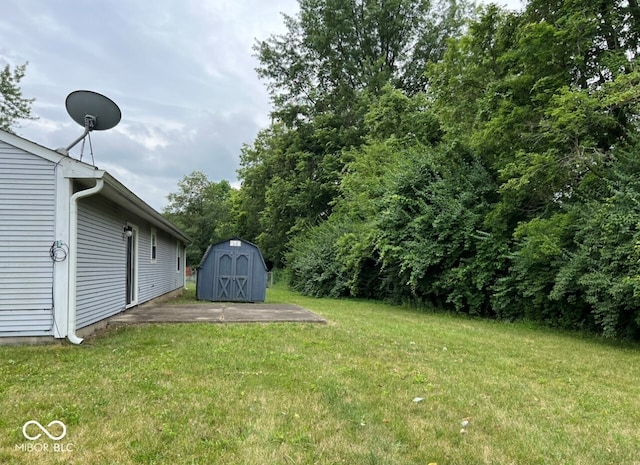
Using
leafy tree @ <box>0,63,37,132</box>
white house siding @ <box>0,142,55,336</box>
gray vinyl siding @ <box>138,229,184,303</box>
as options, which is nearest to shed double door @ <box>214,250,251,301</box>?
gray vinyl siding @ <box>138,229,184,303</box>

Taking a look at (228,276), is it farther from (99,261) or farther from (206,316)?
(99,261)

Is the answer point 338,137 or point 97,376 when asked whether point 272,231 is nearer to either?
point 338,137

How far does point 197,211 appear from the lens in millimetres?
37500

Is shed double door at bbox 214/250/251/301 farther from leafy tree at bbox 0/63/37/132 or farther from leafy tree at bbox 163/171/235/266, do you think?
leafy tree at bbox 163/171/235/266

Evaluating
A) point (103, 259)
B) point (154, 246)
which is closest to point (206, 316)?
point (103, 259)

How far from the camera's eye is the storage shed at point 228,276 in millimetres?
12070

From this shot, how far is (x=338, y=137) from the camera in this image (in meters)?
22.6

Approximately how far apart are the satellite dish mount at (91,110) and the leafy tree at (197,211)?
30154 mm

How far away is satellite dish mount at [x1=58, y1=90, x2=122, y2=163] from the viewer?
5891 mm

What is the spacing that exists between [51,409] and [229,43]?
12382 mm

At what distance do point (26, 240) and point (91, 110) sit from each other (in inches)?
81.5

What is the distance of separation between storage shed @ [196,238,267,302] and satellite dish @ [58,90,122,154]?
6.25 metres

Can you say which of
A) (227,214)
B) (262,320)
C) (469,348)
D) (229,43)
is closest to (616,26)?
(469,348)

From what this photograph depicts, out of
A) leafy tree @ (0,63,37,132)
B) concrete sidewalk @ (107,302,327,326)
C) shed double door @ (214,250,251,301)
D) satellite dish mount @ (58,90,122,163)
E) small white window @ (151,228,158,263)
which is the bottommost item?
concrete sidewalk @ (107,302,327,326)
